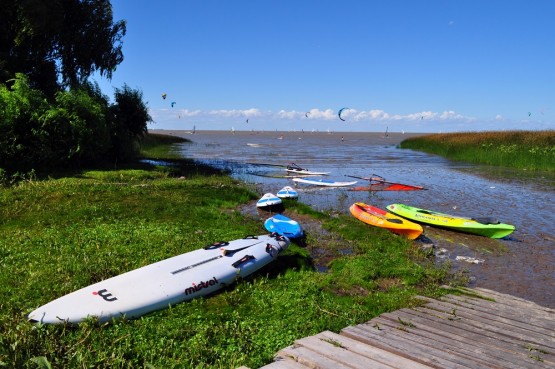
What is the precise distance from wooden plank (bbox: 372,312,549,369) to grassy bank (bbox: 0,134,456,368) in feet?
3.20

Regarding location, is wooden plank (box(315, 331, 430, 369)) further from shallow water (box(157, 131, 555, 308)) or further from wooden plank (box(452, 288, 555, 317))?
shallow water (box(157, 131, 555, 308))

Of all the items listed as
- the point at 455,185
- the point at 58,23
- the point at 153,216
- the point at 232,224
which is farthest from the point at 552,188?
the point at 58,23

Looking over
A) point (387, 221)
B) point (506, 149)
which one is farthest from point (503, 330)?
point (506, 149)

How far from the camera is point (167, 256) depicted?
8977 mm

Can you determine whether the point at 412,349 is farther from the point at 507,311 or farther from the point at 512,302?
the point at 512,302

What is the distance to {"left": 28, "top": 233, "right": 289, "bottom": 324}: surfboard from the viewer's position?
6.10m

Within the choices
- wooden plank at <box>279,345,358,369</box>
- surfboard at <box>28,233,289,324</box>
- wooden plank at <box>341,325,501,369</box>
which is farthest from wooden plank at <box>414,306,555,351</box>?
surfboard at <box>28,233,289,324</box>

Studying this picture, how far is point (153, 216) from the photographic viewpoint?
12344mm

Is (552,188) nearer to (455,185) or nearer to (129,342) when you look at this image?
(455,185)

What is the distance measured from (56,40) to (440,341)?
84.8 ft

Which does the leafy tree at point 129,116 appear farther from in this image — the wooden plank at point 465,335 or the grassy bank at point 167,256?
the wooden plank at point 465,335

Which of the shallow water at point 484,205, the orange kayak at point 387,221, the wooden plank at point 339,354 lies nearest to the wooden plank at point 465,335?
the wooden plank at point 339,354

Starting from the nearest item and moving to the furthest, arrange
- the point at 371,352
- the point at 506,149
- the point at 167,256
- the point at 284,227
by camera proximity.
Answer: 1. the point at 371,352
2. the point at 167,256
3. the point at 284,227
4. the point at 506,149

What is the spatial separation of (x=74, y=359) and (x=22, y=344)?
2.15 feet
